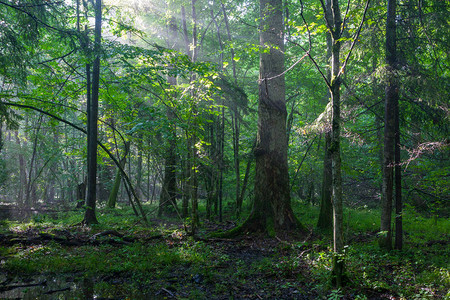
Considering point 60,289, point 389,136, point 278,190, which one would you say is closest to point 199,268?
point 60,289

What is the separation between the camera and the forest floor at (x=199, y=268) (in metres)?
4.70

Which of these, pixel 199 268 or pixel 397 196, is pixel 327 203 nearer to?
pixel 397 196

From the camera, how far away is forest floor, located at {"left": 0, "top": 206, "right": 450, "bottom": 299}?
15.4ft

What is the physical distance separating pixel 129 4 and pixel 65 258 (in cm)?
914

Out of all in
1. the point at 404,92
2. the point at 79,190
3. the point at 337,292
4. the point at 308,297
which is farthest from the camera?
the point at 79,190

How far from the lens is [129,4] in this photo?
35.2ft

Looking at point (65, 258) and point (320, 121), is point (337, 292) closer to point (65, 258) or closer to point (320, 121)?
point (320, 121)

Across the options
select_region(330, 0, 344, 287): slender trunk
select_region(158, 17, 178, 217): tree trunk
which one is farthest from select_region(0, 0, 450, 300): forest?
select_region(158, 17, 178, 217): tree trunk

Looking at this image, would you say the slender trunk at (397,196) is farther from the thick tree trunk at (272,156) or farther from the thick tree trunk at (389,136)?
the thick tree trunk at (272,156)

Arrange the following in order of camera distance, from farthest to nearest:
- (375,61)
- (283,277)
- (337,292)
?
(375,61) < (283,277) < (337,292)

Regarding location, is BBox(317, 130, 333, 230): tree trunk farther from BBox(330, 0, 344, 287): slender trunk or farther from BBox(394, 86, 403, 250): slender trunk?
BBox(330, 0, 344, 287): slender trunk

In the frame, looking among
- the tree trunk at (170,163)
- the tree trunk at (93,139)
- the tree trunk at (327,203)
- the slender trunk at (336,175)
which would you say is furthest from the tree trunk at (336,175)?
the tree trunk at (93,139)

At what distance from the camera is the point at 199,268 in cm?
586

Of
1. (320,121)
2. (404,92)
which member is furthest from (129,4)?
(404,92)
